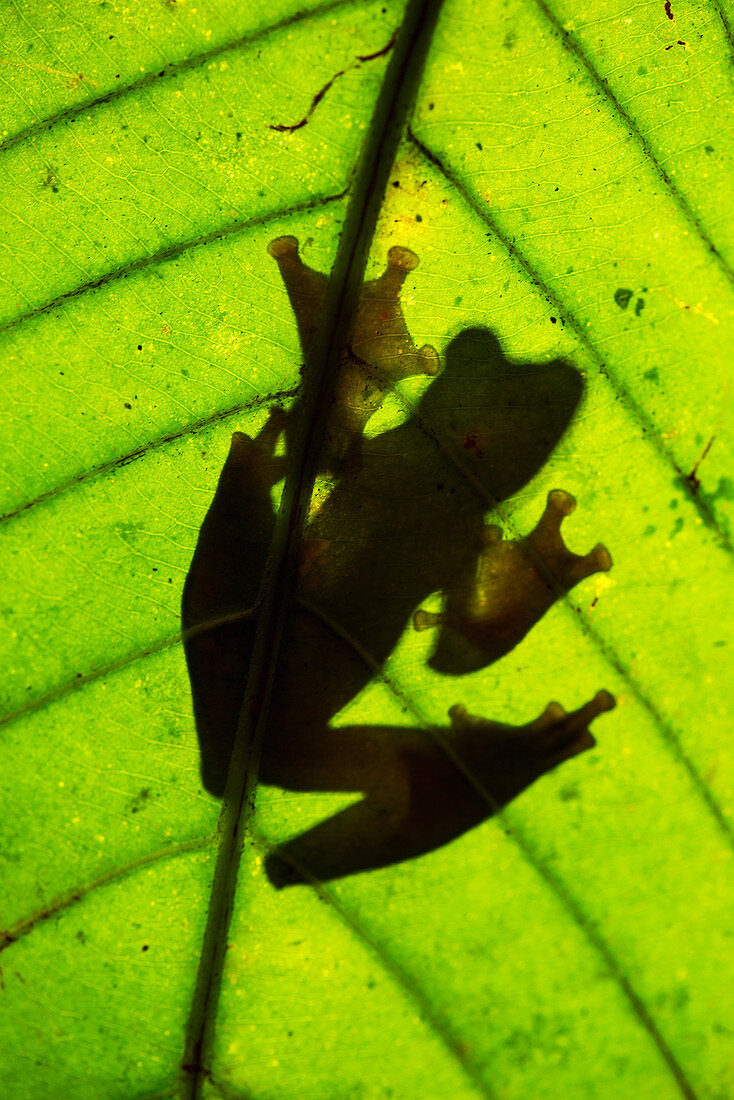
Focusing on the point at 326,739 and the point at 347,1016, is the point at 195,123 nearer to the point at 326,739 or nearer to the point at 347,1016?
the point at 326,739

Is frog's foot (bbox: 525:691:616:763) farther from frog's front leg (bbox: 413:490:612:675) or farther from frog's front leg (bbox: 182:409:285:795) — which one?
frog's front leg (bbox: 182:409:285:795)

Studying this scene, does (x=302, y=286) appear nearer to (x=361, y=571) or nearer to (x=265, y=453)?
(x=265, y=453)

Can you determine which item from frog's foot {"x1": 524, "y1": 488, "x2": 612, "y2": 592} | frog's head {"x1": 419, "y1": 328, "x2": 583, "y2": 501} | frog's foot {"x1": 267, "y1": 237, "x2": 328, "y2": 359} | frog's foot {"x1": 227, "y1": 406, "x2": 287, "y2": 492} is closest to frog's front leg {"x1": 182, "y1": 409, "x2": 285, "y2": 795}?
frog's foot {"x1": 227, "y1": 406, "x2": 287, "y2": 492}

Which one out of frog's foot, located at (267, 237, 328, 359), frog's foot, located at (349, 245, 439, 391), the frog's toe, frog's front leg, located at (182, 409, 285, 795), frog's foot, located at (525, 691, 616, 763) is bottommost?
frog's foot, located at (525, 691, 616, 763)

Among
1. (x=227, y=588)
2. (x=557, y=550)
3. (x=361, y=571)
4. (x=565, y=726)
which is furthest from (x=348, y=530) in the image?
(x=565, y=726)

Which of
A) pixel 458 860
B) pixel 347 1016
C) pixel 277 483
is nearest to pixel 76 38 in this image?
pixel 277 483

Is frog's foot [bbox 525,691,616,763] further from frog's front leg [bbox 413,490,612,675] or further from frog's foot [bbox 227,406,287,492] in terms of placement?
frog's foot [bbox 227,406,287,492]

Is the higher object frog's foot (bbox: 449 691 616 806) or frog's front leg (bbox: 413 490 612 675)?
frog's front leg (bbox: 413 490 612 675)
